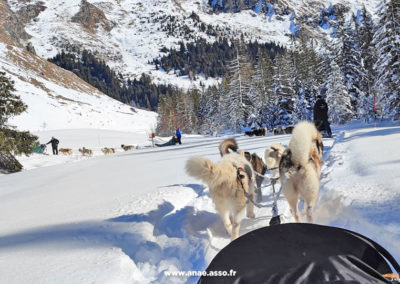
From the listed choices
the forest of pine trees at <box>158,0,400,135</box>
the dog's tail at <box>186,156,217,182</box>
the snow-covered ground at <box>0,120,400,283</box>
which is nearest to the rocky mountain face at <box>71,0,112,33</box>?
the forest of pine trees at <box>158,0,400,135</box>

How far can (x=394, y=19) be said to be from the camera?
19047mm

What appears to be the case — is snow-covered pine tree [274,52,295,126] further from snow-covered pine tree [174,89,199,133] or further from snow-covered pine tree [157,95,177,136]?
snow-covered pine tree [174,89,199,133]

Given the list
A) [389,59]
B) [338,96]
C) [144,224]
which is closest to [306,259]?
[144,224]

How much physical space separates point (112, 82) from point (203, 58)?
197 ft

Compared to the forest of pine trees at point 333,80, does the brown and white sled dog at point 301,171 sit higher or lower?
lower

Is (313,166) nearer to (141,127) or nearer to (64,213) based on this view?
(64,213)

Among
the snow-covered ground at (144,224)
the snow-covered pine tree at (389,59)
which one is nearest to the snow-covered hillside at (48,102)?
the snow-covered ground at (144,224)

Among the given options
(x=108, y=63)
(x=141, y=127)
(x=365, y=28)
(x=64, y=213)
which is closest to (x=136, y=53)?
(x=108, y=63)

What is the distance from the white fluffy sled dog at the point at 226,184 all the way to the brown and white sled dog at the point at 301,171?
539 mm

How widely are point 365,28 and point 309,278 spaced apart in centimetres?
3773

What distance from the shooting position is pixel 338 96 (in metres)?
28.4

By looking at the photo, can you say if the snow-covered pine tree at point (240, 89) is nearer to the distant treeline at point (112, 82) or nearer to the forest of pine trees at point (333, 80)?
the forest of pine trees at point (333, 80)

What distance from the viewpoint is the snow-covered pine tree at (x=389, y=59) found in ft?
60.7

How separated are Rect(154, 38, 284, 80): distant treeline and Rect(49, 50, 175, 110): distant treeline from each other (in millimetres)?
23421
